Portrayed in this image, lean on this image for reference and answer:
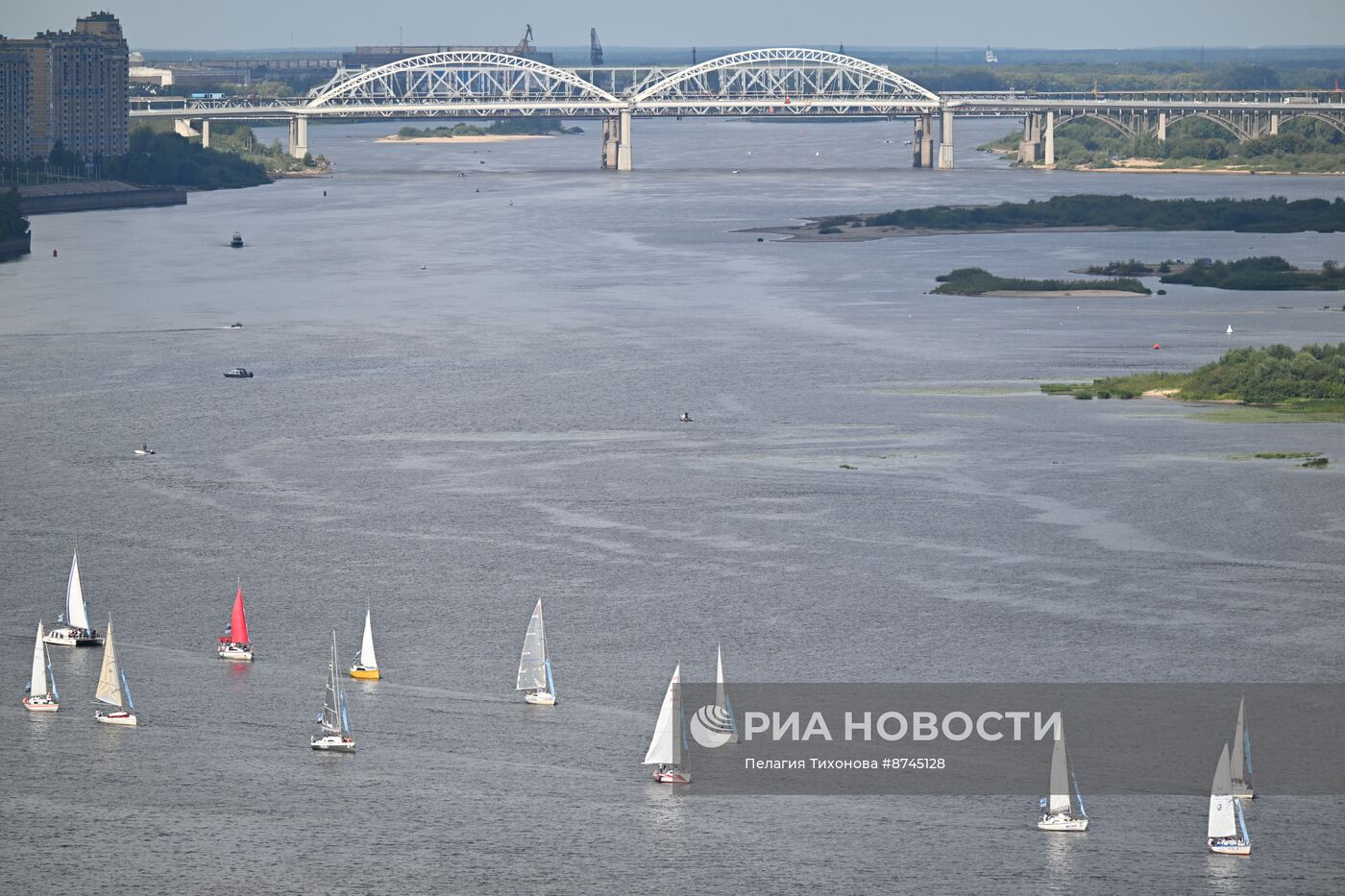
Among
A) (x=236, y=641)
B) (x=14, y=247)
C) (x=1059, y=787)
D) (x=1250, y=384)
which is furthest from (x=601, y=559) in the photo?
(x=14, y=247)

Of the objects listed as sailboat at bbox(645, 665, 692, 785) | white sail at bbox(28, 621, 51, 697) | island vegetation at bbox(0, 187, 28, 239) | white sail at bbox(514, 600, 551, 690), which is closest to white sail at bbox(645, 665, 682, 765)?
sailboat at bbox(645, 665, 692, 785)

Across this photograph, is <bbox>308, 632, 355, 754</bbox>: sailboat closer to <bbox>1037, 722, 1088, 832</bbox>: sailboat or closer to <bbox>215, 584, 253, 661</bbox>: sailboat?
<bbox>215, 584, 253, 661</bbox>: sailboat

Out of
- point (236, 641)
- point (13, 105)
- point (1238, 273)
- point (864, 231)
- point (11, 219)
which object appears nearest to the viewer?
point (236, 641)

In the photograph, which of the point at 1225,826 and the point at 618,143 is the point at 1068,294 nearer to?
the point at 1225,826

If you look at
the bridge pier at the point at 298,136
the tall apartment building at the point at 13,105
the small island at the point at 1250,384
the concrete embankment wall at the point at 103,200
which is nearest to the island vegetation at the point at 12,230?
the concrete embankment wall at the point at 103,200

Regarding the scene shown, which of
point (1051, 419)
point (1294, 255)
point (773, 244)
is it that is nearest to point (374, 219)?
point (773, 244)

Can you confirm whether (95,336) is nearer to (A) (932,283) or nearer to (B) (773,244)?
(A) (932,283)
